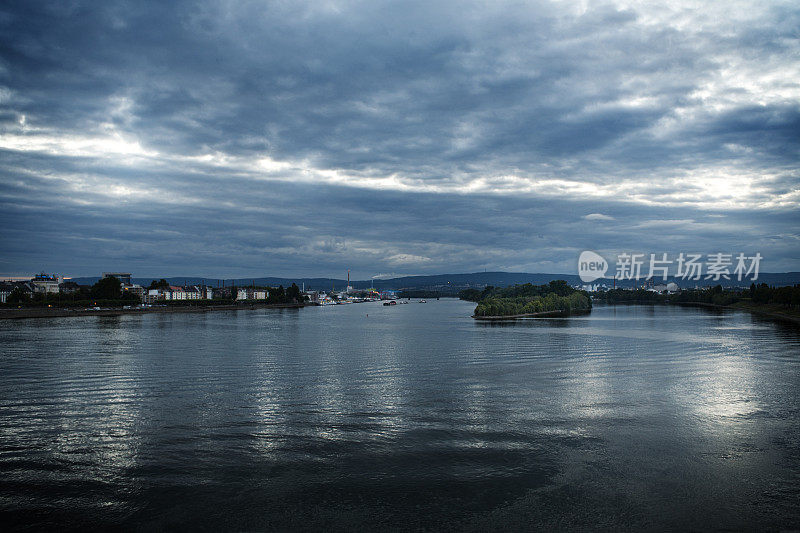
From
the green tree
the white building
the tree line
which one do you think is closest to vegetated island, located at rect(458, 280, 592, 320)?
the tree line

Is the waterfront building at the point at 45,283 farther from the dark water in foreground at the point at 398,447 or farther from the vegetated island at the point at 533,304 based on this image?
the dark water in foreground at the point at 398,447

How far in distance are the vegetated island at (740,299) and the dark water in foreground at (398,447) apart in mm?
51453

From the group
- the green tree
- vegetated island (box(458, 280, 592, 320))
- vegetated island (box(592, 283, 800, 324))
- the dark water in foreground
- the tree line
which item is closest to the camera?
the dark water in foreground

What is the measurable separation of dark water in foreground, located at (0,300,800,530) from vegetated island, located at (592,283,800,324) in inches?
2026

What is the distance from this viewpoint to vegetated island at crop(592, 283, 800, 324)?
66.7m

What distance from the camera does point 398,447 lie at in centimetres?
999

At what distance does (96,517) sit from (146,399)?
781cm

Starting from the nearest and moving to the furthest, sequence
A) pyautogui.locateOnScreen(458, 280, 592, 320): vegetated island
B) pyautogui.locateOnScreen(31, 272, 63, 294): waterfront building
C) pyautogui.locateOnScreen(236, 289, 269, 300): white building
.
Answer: pyautogui.locateOnScreen(458, 280, 592, 320): vegetated island < pyautogui.locateOnScreen(31, 272, 63, 294): waterfront building < pyautogui.locateOnScreen(236, 289, 269, 300): white building

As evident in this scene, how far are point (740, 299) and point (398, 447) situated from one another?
363ft

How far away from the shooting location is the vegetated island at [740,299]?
66675mm

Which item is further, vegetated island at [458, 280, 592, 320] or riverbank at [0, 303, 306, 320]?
riverbank at [0, 303, 306, 320]

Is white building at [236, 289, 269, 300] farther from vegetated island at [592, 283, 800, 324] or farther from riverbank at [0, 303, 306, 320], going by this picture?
vegetated island at [592, 283, 800, 324]

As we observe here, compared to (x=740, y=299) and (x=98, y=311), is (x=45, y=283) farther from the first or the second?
(x=740, y=299)

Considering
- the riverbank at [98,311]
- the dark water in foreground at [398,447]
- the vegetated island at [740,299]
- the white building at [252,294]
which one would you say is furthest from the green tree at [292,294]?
the dark water in foreground at [398,447]
